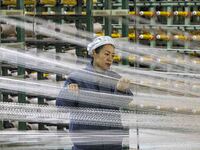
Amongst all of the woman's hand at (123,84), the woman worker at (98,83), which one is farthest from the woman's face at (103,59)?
the woman's hand at (123,84)

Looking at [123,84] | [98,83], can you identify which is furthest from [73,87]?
[123,84]

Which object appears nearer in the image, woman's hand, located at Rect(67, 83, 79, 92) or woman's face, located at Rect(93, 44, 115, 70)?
woman's hand, located at Rect(67, 83, 79, 92)

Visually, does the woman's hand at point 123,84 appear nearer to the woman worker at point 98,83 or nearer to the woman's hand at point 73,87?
the woman worker at point 98,83

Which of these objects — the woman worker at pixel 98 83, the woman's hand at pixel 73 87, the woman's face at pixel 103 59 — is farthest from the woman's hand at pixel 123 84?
the woman's hand at pixel 73 87

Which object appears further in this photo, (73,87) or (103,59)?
(103,59)

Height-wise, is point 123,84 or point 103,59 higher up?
point 103,59

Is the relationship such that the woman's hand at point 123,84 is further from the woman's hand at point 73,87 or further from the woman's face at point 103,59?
the woman's hand at point 73,87

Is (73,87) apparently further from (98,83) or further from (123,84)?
(123,84)

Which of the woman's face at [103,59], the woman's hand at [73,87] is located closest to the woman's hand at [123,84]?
the woman's face at [103,59]

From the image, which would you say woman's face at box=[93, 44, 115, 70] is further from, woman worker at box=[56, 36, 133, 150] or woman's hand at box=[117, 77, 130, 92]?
woman's hand at box=[117, 77, 130, 92]

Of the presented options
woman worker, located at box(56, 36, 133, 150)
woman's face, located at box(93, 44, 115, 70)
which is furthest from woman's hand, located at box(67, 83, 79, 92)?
woman's face, located at box(93, 44, 115, 70)

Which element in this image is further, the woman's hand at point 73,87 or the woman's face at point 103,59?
the woman's face at point 103,59

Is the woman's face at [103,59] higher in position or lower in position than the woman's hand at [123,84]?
higher

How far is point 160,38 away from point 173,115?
4.48m
